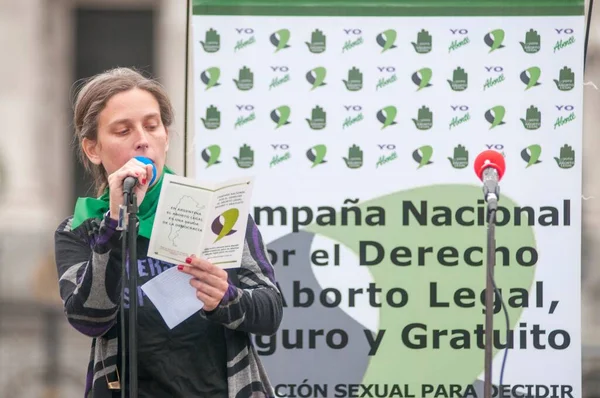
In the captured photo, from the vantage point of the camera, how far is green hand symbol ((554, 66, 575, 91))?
152 inches

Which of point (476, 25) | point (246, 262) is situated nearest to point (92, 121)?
point (246, 262)

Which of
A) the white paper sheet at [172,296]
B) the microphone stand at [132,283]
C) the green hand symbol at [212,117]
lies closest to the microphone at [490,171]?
the white paper sheet at [172,296]

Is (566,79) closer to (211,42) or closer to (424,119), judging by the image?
(424,119)

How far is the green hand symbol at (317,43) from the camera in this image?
3.88m

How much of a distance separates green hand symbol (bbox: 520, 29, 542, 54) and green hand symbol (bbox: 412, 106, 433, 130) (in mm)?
413

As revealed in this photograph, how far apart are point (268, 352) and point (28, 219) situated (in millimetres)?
9317

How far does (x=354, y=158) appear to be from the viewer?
12.8 ft

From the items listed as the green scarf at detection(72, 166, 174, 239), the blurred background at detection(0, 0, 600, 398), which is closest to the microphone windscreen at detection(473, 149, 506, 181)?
the green scarf at detection(72, 166, 174, 239)

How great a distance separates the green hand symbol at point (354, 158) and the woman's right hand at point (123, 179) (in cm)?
141

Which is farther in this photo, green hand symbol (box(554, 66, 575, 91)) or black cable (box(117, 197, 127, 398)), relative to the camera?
green hand symbol (box(554, 66, 575, 91))

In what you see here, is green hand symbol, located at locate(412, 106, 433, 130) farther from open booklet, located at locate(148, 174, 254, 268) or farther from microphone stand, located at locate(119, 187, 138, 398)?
microphone stand, located at locate(119, 187, 138, 398)

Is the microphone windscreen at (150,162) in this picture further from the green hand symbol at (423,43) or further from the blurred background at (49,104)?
the blurred background at (49,104)

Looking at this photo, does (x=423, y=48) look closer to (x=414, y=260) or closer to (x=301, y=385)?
(x=414, y=260)

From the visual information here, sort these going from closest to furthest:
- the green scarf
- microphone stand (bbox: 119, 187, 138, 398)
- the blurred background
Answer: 1. microphone stand (bbox: 119, 187, 138, 398)
2. the green scarf
3. the blurred background
